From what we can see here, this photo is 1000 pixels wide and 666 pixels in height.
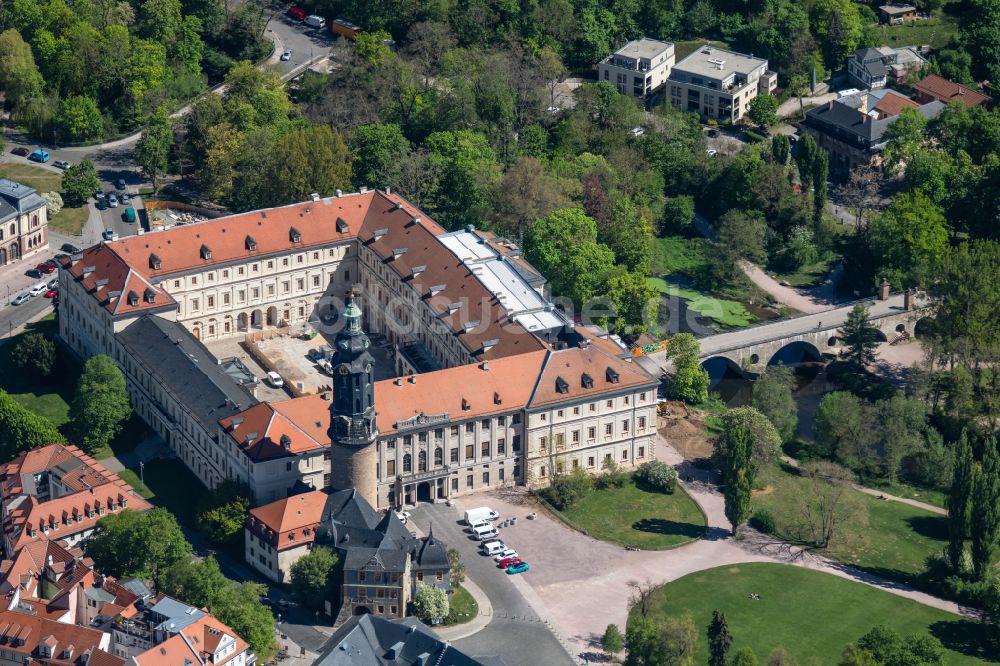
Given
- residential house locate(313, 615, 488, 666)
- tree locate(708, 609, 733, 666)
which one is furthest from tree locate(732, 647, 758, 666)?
residential house locate(313, 615, 488, 666)

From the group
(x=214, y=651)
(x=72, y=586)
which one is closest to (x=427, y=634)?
(x=214, y=651)

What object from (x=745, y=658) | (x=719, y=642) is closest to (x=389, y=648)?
(x=719, y=642)

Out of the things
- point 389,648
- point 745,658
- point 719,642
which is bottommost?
point 719,642

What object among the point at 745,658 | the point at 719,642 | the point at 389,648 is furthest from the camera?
the point at 719,642

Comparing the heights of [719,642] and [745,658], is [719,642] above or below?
below

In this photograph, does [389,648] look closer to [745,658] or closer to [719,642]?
[719,642]

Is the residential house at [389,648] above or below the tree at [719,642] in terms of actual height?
above

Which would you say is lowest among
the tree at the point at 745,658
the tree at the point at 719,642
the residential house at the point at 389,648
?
the tree at the point at 719,642

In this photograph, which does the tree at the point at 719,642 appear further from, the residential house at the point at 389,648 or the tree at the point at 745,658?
the residential house at the point at 389,648

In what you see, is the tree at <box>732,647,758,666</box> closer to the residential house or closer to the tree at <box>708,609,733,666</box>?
the tree at <box>708,609,733,666</box>

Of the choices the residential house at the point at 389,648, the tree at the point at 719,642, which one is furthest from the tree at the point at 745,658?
the residential house at the point at 389,648

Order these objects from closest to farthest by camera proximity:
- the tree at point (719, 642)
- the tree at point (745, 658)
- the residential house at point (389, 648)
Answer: the residential house at point (389, 648) → the tree at point (745, 658) → the tree at point (719, 642)
